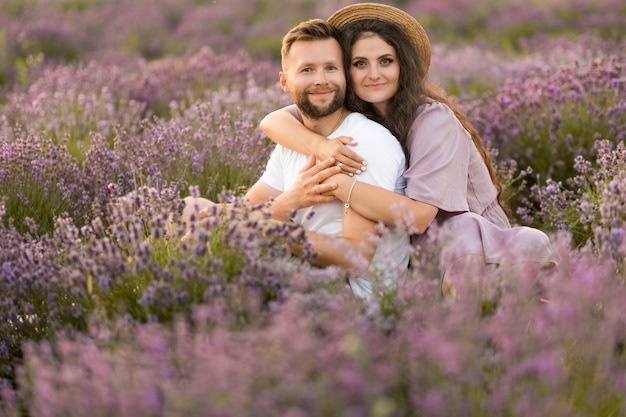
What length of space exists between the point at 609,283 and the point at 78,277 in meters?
1.67

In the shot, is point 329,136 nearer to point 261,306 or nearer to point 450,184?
point 450,184

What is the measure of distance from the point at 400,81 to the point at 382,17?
304 millimetres

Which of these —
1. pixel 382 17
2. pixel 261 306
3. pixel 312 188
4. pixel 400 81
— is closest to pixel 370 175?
pixel 312 188

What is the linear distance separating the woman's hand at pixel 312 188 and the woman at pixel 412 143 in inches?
0.4

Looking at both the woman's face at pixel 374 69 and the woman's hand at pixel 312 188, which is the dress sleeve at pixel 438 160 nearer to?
the woman's face at pixel 374 69

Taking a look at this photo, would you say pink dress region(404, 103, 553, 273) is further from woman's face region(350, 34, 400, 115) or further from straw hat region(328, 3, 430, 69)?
straw hat region(328, 3, 430, 69)

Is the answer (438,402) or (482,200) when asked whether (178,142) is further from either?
(438,402)

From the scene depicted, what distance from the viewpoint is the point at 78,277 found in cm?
250

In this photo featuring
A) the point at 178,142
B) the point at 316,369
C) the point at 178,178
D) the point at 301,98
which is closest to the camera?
the point at 316,369

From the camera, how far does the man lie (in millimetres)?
3137

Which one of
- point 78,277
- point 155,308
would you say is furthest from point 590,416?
point 78,277

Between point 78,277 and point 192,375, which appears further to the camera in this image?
point 78,277

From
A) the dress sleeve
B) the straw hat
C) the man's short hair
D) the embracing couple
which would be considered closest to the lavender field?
the embracing couple

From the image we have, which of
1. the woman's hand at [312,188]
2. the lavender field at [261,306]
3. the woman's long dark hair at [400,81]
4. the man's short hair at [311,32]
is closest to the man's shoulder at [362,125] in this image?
the woman's long dark hair at [400,81]
